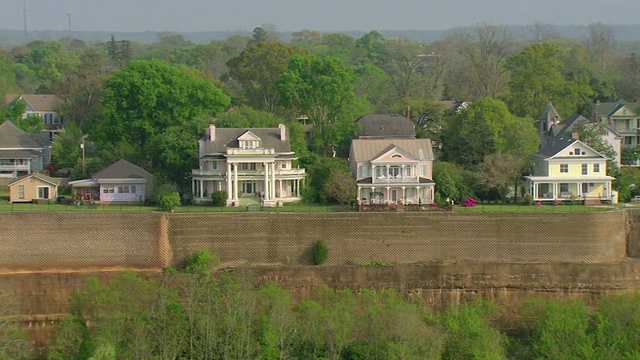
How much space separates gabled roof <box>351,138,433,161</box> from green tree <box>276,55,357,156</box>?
4.69 metres

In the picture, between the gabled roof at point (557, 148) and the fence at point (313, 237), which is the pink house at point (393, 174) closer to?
the fence at point (313, 237)

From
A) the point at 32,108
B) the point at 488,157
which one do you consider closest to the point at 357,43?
the point at 32,108

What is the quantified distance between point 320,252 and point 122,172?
40.0ft

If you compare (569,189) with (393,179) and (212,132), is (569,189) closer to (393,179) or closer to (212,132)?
(393,179)

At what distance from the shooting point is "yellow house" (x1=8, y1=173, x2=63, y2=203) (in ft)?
170

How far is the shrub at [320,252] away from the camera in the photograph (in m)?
46.2

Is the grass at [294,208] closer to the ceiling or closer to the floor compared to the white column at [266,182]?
closer to the floor

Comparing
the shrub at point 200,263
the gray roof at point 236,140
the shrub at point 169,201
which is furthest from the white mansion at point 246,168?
the shrub at point 200,263

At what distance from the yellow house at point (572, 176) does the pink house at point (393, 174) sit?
5.26 m

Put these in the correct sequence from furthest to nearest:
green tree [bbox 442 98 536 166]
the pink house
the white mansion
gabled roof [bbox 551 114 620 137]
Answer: gabled roof [bbox 551 114 620 137], green tree [bbox 442 98 536 166], the pink house, the white mansion

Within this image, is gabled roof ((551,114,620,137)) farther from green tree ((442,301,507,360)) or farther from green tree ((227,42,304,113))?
green tree ((442,301,507,360))

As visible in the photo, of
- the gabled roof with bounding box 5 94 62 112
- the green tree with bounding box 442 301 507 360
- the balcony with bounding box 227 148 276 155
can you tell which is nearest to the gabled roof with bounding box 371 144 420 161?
the balcony with bounding box 227 148 276 155

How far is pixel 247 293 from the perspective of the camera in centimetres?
3781

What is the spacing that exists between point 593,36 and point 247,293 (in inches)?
4008
